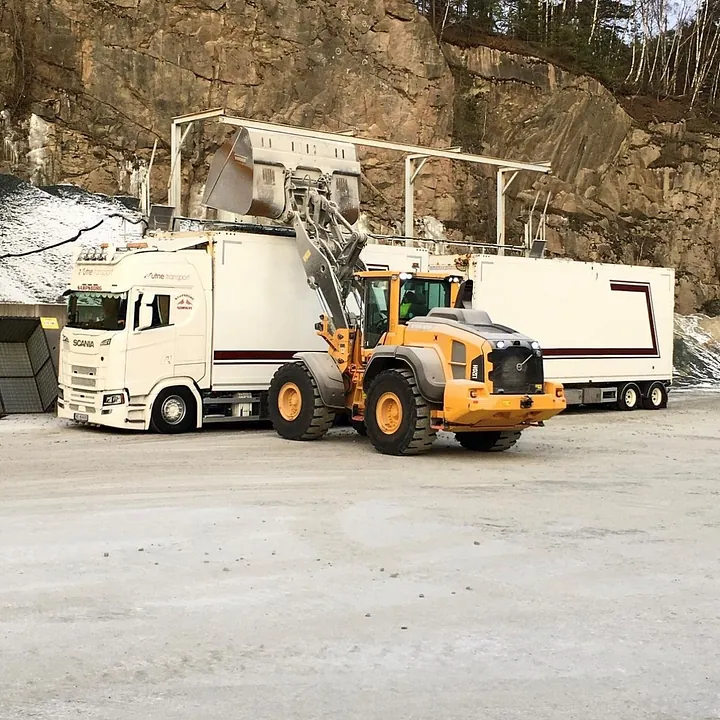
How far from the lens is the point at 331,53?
38.1 metres

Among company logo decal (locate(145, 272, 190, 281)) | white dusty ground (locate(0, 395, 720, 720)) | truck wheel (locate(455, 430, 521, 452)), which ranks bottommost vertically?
white dusty ground (locate(0, 395, 720, 720))

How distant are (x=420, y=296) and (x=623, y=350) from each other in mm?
9079

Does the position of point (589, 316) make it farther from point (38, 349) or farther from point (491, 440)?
point (38, 349)

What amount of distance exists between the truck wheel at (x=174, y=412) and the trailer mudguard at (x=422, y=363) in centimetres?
375

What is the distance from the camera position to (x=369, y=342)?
1602 cm

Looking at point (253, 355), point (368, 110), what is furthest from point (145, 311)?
point (368, 110)

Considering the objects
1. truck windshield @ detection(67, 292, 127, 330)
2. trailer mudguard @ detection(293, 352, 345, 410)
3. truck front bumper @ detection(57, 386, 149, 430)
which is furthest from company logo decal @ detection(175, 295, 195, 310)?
trailer mudguard @ detection(293, 352, 345, 410)

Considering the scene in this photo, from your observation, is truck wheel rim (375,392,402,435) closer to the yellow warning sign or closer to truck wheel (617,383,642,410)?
the yellow warning sign

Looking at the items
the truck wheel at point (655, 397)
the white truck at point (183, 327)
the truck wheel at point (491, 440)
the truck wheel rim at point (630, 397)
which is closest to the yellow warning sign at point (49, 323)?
the white truck at point (183, 327)

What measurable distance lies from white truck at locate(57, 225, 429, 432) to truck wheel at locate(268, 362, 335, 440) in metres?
1.35

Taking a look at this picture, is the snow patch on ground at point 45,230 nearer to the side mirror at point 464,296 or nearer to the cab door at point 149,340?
the cab door at point 149,340

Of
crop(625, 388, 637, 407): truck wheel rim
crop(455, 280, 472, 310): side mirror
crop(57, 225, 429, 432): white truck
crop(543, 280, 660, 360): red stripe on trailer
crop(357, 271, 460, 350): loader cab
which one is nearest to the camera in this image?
crop(357, 271, 460, 350): loader cab

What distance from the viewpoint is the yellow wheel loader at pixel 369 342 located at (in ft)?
47.7

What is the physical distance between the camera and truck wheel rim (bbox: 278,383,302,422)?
16.5 meters
